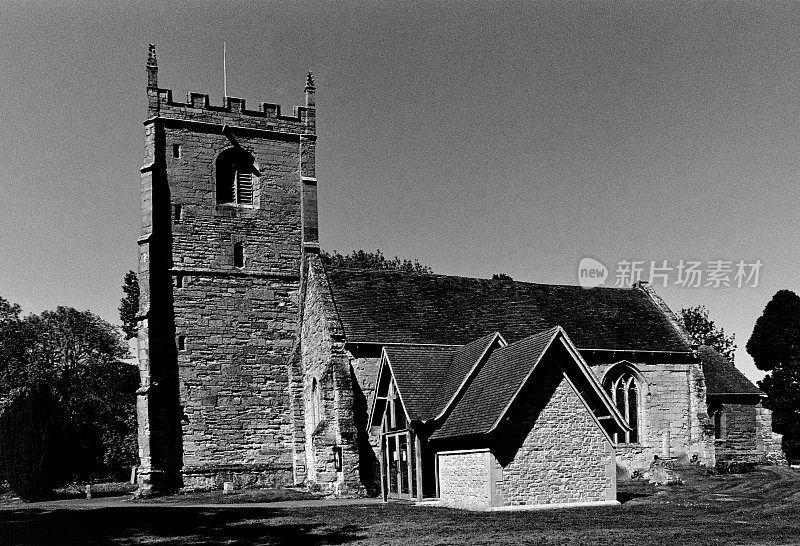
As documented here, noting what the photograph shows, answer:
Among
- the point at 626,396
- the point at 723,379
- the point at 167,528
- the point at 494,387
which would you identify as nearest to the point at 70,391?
the point at 626,396

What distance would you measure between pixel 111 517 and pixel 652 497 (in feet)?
53.0

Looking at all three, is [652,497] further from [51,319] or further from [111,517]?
[51,319]

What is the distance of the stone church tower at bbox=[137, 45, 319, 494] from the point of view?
34688 mm

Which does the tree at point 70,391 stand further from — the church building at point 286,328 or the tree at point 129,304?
the church building at point 286,328

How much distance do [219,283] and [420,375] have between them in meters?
12.7

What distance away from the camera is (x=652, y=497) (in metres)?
26.3

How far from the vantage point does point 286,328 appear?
123 ft

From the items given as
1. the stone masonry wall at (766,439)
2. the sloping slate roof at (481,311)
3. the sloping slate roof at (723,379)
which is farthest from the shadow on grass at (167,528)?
the stone masonry wall at (766,439)

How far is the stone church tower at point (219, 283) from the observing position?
34.7 meters

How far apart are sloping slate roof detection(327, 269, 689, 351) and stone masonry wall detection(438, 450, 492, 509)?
29.8ft

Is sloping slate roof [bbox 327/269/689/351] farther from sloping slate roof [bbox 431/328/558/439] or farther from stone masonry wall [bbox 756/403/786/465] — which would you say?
stone masonry wall [bbox 756/403/786/465]

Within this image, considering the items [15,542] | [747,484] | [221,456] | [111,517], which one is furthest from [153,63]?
[747,484]

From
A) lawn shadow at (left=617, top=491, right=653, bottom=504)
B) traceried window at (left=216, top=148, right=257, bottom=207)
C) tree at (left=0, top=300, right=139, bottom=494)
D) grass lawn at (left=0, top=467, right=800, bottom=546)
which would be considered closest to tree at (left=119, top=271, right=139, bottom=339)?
tree at (left=0, top=300, right=139, bottom=494)

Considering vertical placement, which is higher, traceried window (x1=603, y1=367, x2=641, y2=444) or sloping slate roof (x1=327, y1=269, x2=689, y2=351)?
sloping slate roof (x1=327, y1=269, x2=689, y2=351)
